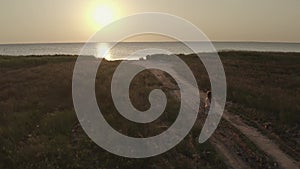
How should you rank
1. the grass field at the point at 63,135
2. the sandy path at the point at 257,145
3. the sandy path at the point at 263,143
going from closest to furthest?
the grass field at the point at 63,135
the sandy path at the point at 257,145
the sandy path at the point at 263,143

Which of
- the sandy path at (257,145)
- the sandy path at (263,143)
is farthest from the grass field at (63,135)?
the sandy path at (263,143)

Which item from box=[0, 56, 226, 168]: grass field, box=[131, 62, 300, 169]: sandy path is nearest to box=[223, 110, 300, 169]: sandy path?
box=[131, 62, 300, 169]: sandy path

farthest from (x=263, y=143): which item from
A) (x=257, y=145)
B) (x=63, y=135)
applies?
(x=63, y=135)

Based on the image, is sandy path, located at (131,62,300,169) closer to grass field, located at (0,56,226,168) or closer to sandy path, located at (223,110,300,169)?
sandy path, located at (223,110,300,169)

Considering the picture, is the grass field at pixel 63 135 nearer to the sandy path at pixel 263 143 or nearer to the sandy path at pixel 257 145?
the sandy path at pixel 257 145

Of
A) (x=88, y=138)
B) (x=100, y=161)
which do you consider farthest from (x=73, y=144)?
(x=100, y=161)

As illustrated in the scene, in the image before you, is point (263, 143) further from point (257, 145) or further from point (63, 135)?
point (63, 135)

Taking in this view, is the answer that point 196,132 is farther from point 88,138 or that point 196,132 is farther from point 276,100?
point 276,100

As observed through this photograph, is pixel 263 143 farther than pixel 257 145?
Yes

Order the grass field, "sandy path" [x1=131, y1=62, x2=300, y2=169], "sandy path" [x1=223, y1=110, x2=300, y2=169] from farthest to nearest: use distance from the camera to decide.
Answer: "sandy path" [x1=223, y1=110, x2=300, y2=169] → "sandy path" [x1=131, y1=62, x2=300, y2=169] → the grass field

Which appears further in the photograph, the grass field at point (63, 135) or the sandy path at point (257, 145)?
the sandy path at point (257, 145)

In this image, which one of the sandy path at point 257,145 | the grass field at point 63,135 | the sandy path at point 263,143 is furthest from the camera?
the sandy path at point 263,143
